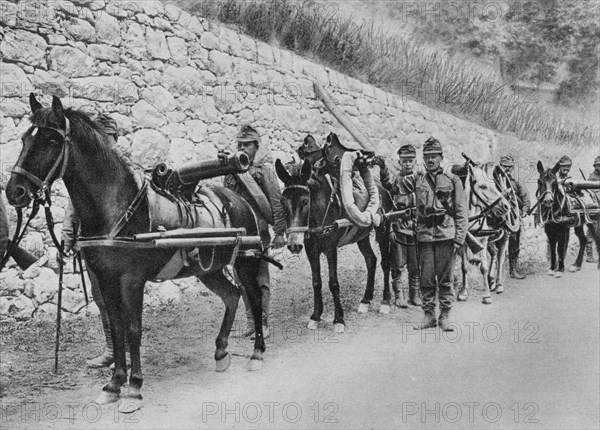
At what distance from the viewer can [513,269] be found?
888cm

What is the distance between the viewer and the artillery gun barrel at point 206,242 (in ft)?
14.4

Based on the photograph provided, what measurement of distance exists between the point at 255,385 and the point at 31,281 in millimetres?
2216

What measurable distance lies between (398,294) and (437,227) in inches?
56.3

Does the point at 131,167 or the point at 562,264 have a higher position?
the point at 131,167

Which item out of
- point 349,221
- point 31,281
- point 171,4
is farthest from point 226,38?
point 31,281

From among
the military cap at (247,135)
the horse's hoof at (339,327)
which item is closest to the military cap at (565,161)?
the horse's hoof at (339,327)

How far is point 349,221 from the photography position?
6.56m

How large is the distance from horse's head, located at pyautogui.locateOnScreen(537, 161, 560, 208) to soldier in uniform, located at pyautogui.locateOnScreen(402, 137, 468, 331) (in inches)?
124

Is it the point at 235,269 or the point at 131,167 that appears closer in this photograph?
the point at 131,167

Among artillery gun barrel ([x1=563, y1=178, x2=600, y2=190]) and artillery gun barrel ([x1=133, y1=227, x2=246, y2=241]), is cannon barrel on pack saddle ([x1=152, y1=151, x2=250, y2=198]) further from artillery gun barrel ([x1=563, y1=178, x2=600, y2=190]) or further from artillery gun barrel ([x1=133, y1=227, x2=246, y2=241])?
artillery gun barrel ([x1=563, y1=178, x2=600, y2=190])

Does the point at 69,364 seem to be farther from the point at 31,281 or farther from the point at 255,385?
the point at 255,385

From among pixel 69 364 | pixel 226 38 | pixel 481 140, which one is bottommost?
pixel 69 364

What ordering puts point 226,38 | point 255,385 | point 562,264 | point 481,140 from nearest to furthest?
point 255,385 → point 226,38 → point 562,264 → point 481,140

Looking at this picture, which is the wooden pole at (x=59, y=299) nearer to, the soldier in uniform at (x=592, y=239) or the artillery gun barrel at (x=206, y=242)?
the artillery gun barrel at (x=206, y=242)
